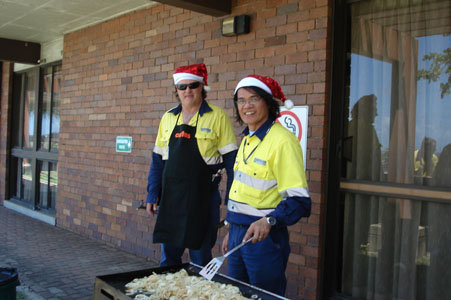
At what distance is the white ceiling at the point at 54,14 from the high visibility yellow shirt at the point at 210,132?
307 centimetres

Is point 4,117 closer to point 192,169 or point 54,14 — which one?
point 54,14

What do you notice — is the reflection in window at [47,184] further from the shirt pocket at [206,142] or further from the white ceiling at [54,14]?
the shirt pocket at [206,142]

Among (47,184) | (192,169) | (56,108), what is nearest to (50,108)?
(56,108)

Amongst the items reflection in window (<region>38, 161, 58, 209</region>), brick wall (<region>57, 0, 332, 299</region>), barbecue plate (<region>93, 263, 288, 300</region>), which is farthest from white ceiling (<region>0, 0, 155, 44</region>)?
barbecue plate (<region>93, 263, 288, 300</region>)

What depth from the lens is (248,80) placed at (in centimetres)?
270

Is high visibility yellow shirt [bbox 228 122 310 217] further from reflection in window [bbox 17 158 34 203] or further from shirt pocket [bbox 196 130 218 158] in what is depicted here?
reflection in window [bbox 17 158 34 203]

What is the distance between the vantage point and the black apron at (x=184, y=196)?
327cm

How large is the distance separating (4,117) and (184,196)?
8391 millimetres

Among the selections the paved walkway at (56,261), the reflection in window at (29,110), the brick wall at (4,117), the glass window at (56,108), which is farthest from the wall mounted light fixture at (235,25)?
the brick wall at (4,117)

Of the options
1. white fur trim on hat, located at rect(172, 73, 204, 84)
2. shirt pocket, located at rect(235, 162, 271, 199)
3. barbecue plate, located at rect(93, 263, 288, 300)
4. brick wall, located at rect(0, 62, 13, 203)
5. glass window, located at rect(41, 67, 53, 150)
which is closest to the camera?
barbecue plate, located at rect(93, 263, 288, 300)

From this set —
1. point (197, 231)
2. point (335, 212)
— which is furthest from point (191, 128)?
point (335, 212)

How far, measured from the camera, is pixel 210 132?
336cm

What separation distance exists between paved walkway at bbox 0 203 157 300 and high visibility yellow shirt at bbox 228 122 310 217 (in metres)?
2.64

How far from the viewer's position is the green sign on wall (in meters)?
6.24
